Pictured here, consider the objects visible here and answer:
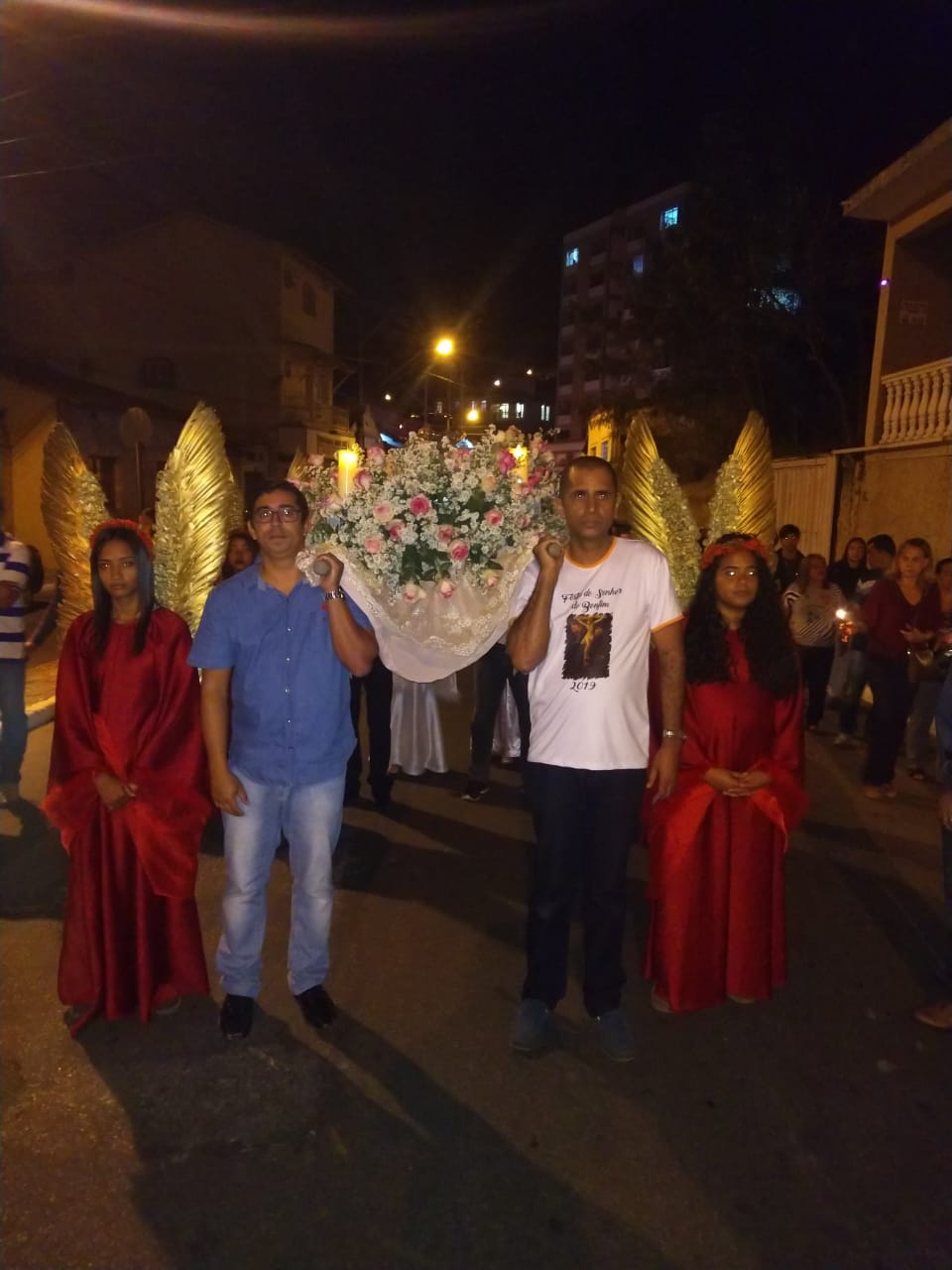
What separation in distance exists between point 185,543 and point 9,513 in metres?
15.7

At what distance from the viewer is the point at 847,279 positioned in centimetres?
1653

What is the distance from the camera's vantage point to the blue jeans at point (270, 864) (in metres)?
3.29

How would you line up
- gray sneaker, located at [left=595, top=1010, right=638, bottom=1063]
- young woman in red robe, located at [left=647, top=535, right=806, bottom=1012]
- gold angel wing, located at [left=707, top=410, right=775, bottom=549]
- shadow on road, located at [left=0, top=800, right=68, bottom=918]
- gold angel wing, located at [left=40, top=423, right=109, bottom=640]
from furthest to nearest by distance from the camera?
gold angel wing, located at [left=40, top=423, right=109, bottom=640] < gold angel wing, located at [left=707, top=410, right=775, bottom=549] < shadow on road, located at [left=0, top=800, right=68, bottom=918] < young woman in red robe, located at [left=647, top=535, right=806, bottom=1012] < gray sneaker, located at [left=595, top=1010, right=638, bottom=1063]

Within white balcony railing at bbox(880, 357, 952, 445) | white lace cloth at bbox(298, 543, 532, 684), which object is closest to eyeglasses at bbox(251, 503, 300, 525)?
white lace cloth at bbox(298, 543, 532, 684)

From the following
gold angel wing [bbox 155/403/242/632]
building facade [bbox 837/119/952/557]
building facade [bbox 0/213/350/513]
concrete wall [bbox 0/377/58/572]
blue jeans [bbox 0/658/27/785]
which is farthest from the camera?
building facade [bbox 0/213/350/513]

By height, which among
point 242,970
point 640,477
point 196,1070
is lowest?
point 196,1070

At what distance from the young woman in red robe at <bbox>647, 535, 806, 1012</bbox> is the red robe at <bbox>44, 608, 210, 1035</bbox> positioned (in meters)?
1.90

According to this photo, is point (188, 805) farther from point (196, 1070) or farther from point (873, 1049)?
point (873, 1049)

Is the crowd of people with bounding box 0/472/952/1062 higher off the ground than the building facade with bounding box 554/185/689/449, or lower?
lower

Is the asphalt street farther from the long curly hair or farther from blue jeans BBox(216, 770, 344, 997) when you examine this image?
the long curly hair

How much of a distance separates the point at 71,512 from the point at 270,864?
107 inches

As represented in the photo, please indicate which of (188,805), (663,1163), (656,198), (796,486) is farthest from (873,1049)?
(656,198)

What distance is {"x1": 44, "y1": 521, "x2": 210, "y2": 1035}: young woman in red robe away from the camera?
3.39 metres

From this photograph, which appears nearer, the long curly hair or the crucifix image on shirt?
the crucifix image on shirt
